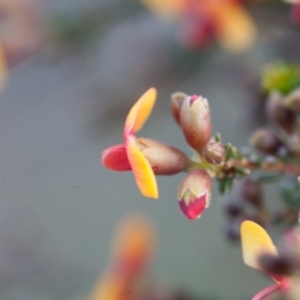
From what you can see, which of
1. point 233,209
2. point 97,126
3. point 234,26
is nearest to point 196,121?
point 233,209

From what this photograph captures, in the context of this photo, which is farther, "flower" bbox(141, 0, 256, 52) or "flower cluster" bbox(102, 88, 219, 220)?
"flower" bbox(141, 0, 256, 52)

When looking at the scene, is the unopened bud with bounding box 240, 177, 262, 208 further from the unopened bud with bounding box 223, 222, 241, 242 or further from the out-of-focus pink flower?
the out-of-focus pink flower

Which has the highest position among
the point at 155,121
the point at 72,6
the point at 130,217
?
the point at 72,6

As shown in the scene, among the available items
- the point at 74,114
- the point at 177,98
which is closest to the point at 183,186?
the point at 177,98

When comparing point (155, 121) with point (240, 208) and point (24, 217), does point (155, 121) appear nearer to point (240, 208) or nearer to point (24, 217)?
point (24, 217)

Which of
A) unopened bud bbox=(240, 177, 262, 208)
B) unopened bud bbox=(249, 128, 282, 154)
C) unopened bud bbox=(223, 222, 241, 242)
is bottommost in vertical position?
unopened bud bbox=(223, 222, 241, 242)

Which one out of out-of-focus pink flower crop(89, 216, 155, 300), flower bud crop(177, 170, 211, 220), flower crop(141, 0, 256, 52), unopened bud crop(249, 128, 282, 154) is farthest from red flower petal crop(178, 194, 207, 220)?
flower crop(141, 0, 256, 52)

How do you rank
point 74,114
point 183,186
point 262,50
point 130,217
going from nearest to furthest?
1. point 183,186
2. point 262,50
3. point 130,217
4. point 74,114

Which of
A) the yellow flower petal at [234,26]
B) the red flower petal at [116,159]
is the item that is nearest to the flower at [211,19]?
the yellow flower petal at [234,26]
